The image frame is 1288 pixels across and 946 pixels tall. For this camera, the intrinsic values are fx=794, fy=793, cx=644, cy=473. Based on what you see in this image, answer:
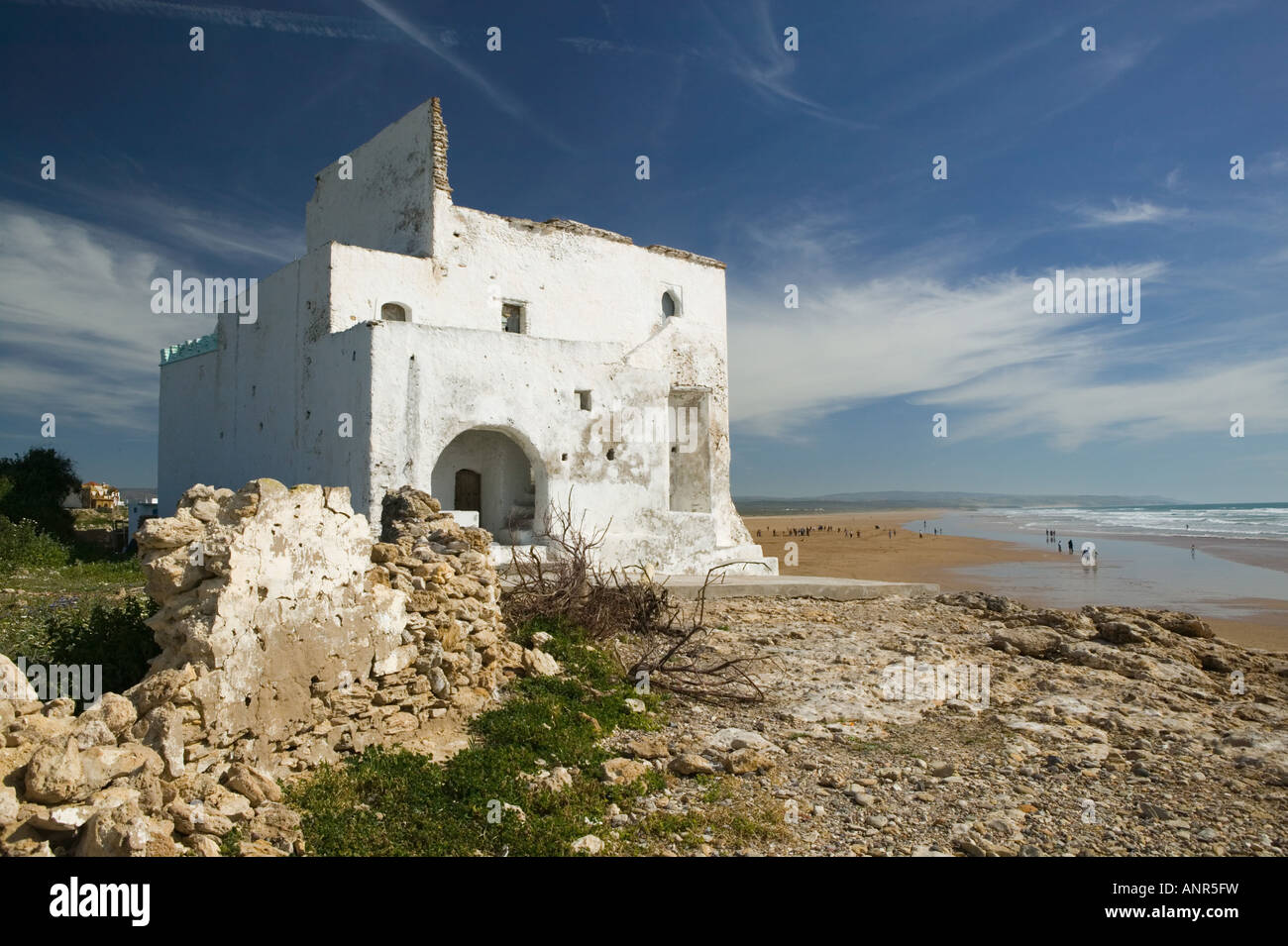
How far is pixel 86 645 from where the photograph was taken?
21.1 feet

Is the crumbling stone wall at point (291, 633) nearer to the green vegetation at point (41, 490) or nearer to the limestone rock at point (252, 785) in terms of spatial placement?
the limestone rock at point (252, 785)

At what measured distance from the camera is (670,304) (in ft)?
71.5

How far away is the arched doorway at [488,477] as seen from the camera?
1742cm

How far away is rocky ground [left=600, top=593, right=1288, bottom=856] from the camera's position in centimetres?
523

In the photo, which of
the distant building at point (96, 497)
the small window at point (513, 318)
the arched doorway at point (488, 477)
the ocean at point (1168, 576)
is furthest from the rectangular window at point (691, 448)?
the distant building at point (96, 497)

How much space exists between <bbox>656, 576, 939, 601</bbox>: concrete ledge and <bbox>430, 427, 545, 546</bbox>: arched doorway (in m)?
3.92

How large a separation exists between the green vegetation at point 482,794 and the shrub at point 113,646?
1.96 meters

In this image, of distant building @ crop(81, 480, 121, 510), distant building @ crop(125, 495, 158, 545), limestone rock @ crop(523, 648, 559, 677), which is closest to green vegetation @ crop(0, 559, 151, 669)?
limestone rock @ crop(523, 648, 559, 677)

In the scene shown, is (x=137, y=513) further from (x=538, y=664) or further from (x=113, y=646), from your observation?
(x=538, y=664)

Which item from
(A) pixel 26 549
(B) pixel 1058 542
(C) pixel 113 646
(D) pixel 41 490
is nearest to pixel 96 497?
(D) pixel 41 490

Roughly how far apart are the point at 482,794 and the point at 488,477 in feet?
41.6

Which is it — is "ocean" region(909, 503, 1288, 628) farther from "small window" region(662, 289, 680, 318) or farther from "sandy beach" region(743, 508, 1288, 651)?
"small window" region(662, 289, 680, 318)
